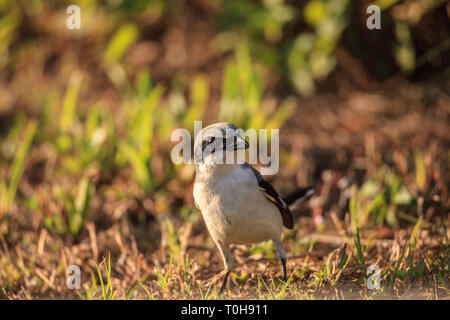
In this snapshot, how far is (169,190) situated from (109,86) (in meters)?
2.40

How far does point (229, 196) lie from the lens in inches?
123

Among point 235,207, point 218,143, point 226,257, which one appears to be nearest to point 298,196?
point 226,257

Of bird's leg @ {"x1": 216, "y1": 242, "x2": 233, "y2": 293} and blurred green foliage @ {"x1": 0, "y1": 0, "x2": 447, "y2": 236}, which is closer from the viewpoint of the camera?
bird's leg @ {"x1": 216, "y1": 242, "x2": 233, "y2": 293}

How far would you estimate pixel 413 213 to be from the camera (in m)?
4.18

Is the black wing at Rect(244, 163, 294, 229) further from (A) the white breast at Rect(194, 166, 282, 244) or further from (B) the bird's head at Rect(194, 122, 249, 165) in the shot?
(B) the bird's head at Rect(194, 122, 249, 165)

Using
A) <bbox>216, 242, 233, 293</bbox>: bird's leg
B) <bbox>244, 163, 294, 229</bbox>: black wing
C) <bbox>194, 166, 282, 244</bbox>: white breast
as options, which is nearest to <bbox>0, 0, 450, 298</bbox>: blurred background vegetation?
<bbox>216, 242, 233, 293</bbox>: bird's leg

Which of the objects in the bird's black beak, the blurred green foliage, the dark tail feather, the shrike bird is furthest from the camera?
the blurred green foliage

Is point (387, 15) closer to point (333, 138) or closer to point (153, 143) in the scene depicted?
point (333, 138)

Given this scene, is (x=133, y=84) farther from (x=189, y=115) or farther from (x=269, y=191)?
(x=269, y=191)

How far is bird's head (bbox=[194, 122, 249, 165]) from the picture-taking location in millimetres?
2951

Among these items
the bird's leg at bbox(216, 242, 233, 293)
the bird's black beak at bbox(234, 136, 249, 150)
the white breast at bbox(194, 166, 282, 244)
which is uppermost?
the bird's black beak at bbox(234, 136, 249, 150)

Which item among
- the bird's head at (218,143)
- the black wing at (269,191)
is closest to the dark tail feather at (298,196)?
the black wing at (269,191)

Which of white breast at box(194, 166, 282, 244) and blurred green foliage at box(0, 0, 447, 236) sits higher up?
blurred green foliage at box(0, 0, 447, 236)

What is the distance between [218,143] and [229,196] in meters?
0.31
